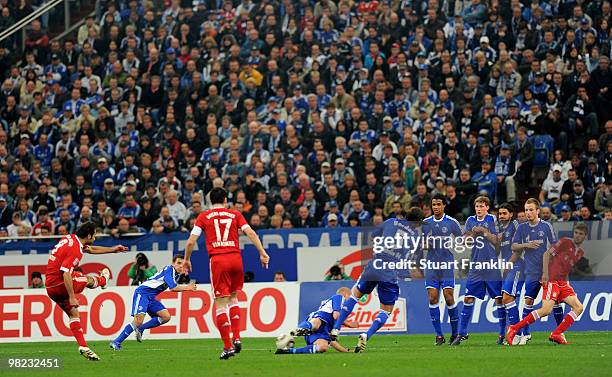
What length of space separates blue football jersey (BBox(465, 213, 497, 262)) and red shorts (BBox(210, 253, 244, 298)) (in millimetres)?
4987

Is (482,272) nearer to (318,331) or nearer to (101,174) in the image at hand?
(318,331)

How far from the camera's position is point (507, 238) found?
781 inches

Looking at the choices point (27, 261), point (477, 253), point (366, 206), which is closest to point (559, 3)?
point (366, 206)

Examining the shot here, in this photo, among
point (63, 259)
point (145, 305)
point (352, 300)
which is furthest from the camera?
point (145, 305)

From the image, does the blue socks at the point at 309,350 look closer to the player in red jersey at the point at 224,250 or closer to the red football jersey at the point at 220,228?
the player in red jersey at the point at 224,250

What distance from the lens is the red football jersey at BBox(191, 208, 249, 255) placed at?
15906mm

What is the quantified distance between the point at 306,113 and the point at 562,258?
37.2 ft

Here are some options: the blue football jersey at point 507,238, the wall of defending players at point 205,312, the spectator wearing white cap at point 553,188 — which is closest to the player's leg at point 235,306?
the blue football jersey at point 507,238

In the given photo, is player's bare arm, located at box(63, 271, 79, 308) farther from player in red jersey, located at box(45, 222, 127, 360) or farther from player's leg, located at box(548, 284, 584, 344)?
player's leg, located at box(548, 284, 584, 344)

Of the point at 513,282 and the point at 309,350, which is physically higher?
the point at 513,282

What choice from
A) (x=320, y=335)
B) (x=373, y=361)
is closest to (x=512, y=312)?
(x=320, y=335)

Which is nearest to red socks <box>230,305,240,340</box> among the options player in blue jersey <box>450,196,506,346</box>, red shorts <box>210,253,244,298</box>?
red shorts <box>210,253,244,298</box>

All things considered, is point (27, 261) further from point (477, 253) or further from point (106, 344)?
point (477, 253)

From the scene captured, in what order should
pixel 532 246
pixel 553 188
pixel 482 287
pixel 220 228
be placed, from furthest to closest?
pixel 553 188, pixel 482 287, pixel 532 246, pixel 220 228
